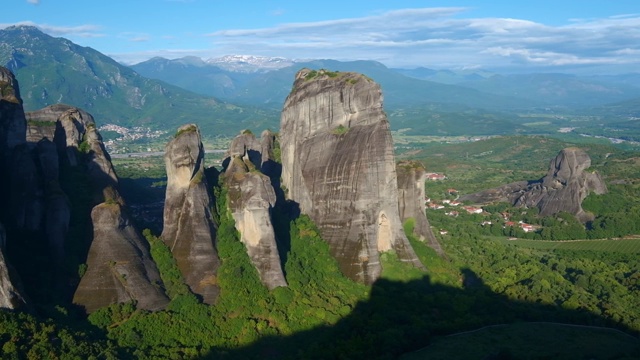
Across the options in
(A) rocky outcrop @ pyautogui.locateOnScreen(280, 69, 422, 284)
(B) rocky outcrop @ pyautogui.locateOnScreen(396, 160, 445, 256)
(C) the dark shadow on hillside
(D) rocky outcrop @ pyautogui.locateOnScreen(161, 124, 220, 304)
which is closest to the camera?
(C) the dark shadow on hillside

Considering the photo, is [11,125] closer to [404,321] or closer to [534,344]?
[404,321]

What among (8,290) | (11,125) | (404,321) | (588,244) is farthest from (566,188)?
(8,290)

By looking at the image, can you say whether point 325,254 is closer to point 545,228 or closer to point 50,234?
point 50,234

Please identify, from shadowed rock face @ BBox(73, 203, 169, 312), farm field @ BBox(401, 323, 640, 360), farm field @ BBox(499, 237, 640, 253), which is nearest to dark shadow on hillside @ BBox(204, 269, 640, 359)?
farm field @ BBox(401, 323, 640, 360)

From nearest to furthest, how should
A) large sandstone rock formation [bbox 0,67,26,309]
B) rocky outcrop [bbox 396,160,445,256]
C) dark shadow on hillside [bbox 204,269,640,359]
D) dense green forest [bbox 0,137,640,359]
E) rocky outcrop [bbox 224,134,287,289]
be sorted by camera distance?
dense green forest [bbox 0,137,640,359]
dark shadow on hillside [bbox 204,269,640,359]
large sandstone rock formation [bbox 0,67,26,309]
rocky outcrop [bbox 224,134,287,289]
rocky outcrop [bbox 396,160,445,256]

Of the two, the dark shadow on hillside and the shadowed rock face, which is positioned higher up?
the shadowed rock face

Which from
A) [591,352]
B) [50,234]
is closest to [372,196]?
[591,352]

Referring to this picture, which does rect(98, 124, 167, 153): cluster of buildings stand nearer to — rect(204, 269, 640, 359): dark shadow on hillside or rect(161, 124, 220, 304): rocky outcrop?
rect(161, 124, 220, 304): rocky outcrop

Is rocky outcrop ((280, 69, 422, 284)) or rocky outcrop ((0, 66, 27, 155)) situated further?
rocky outcrop ((280, 69, 422, 284))
